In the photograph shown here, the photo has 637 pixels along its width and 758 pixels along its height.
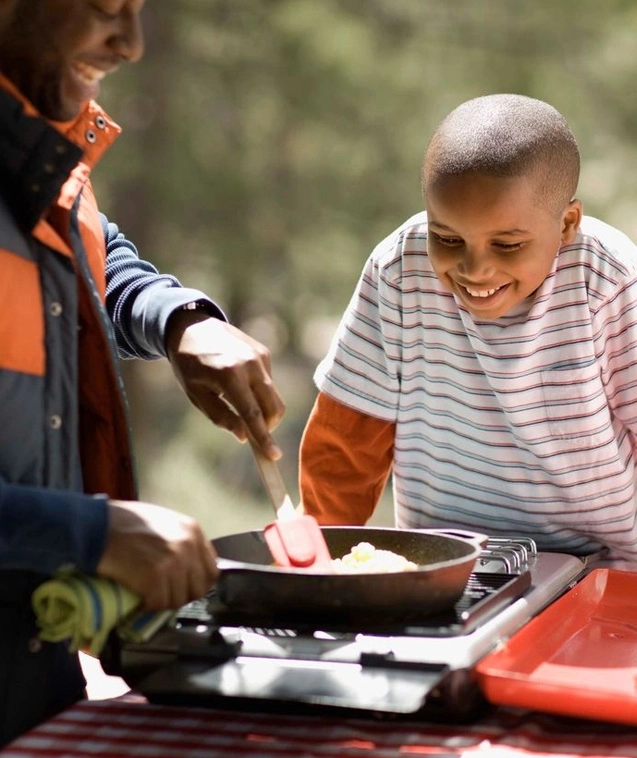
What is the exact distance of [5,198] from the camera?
4.04ft

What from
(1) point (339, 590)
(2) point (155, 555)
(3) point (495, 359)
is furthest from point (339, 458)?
(2) point (155, 555)

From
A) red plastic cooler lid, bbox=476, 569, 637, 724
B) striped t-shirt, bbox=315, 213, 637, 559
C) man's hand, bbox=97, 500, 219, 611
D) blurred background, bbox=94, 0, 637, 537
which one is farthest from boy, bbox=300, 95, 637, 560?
blurred background, bbox=94, 0, 637, 537

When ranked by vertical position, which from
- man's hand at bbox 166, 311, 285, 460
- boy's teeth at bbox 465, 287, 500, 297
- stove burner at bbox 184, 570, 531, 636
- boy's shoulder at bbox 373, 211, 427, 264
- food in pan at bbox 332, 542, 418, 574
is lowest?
stove burner at bbox 184, 570, 531, 636

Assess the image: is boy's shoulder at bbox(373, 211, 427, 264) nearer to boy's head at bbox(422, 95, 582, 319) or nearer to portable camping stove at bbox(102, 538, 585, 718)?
boy's head at bbox(422, 95, 582, 319)

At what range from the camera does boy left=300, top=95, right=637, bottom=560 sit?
1657 millimetres

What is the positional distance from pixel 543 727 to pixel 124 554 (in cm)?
46

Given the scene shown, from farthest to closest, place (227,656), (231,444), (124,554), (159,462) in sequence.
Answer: (231,444), (159,462), (227,656), (124,554)

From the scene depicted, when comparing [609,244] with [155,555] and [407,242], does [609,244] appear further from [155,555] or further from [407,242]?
[155,555]

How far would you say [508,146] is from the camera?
164cm

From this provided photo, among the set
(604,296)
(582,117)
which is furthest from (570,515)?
(582,117)

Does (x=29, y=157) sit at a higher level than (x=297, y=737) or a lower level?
higher

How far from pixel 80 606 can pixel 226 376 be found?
37 centimetres

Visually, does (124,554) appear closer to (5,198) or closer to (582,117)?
(5,198)

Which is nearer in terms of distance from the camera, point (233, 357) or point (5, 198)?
point (5, 198)
